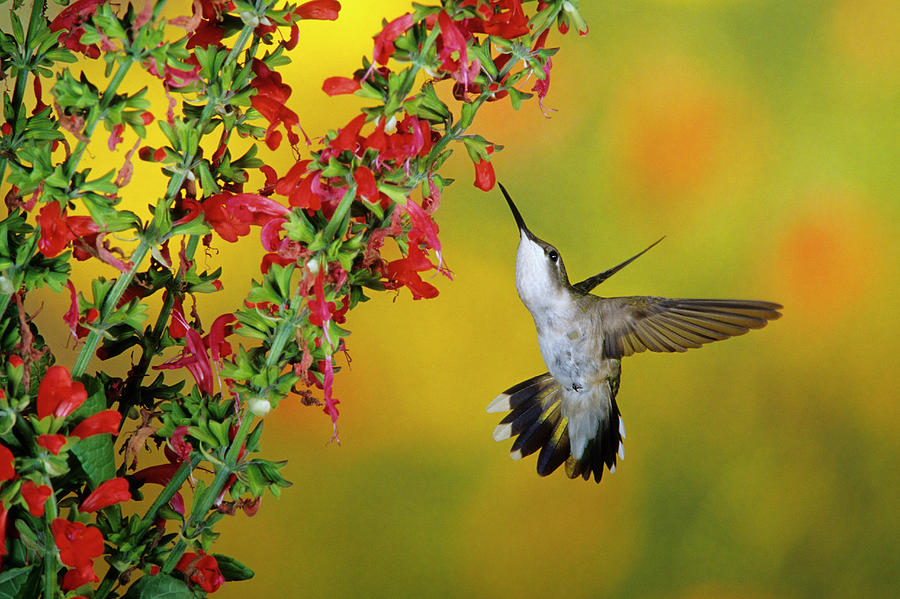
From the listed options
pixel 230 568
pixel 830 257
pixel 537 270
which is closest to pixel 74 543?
pixel 230 568

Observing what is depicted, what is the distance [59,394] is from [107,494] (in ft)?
0.18

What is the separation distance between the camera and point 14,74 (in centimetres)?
45

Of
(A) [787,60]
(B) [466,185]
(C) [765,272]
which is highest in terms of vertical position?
(A) [787,60]

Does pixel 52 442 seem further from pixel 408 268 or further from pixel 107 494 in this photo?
pixel 408 268

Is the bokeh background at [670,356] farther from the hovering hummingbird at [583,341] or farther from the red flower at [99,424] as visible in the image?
the red flower at [99,424]

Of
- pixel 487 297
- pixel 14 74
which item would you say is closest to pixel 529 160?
pixel 487 297

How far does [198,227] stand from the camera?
1.28 ft

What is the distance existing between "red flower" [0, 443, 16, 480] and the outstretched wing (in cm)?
54

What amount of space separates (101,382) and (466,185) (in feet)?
3.32

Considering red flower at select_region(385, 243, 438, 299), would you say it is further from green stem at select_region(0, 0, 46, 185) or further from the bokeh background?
the bokeh background

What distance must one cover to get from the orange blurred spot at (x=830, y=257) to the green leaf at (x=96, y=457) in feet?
4.03

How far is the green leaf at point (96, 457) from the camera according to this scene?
15.9 inches

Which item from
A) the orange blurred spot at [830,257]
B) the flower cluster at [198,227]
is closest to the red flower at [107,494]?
the flower cluster at [198,227]

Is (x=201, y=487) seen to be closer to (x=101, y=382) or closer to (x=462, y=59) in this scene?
(x=101, y=382)
